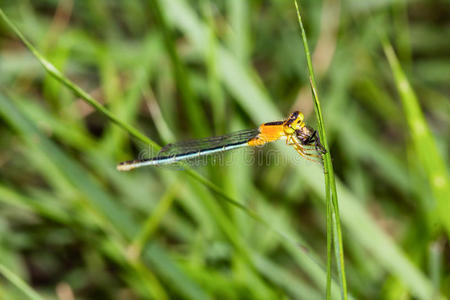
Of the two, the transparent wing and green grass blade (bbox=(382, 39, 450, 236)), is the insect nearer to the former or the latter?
the transparent wing

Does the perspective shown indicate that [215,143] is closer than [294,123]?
No

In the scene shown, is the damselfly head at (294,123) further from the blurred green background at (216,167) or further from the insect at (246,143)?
the blurred green background at (216,167)

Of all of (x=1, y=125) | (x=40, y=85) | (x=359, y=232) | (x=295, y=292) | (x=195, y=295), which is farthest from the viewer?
(x=40, y=85)

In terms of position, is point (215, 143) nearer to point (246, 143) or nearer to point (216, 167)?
point (246, 143)

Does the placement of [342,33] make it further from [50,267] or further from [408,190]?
[50,267]

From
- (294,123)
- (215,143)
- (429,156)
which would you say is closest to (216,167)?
(215,143)

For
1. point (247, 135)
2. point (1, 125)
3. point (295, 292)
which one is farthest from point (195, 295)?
point (1, 125)

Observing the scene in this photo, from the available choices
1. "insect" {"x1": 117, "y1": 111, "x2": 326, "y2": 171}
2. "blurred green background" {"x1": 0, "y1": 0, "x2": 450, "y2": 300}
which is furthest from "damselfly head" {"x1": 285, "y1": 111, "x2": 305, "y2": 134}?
"blurred green background" {"x1": 0, "y1": 0, "x2": 450, "y2": 300}
